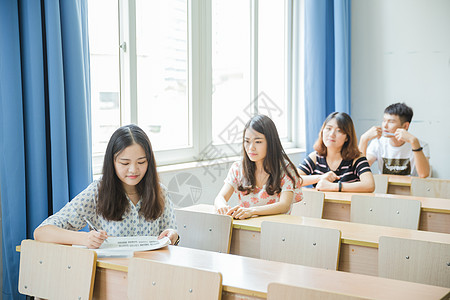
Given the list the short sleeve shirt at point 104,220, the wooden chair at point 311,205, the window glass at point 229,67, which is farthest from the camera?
Result: the window glass at point 229,67

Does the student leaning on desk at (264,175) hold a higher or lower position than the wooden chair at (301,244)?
higher

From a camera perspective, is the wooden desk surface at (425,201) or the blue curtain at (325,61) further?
the blue curtain at (325,61)

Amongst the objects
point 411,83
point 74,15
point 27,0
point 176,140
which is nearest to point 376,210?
point 176,140

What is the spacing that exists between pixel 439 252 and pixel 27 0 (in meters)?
2.07

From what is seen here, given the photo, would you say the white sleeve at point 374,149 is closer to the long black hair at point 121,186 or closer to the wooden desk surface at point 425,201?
the wooden desk surface at point 425,201

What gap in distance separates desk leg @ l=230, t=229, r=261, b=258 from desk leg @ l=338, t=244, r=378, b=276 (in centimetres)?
44

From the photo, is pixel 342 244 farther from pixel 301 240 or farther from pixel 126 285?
pixel 126 285

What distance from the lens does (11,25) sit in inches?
90.0

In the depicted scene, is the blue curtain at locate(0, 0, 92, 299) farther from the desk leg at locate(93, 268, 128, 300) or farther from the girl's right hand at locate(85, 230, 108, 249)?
the desk leg at locate(93, 268, 128, 300)

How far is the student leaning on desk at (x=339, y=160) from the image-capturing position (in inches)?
133

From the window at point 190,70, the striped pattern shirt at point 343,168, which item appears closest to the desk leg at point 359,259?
→ the striped pattern shirt at point 343,168

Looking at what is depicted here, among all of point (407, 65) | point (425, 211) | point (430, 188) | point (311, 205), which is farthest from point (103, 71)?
point (407, 65)

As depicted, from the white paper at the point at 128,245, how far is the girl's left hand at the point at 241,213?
1.83ft

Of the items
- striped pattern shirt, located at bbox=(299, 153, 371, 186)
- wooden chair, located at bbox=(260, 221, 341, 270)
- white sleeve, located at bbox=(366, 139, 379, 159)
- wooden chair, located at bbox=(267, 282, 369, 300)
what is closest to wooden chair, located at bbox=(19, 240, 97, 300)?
wooden chair, located at bbox=(267, 282, 369, 300)
